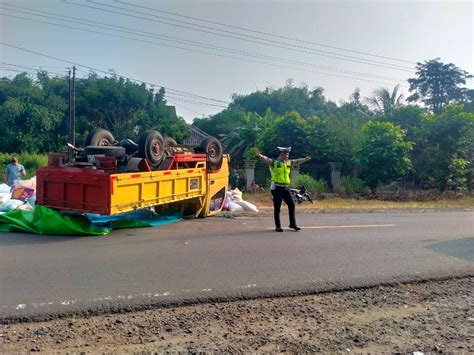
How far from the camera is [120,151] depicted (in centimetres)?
812

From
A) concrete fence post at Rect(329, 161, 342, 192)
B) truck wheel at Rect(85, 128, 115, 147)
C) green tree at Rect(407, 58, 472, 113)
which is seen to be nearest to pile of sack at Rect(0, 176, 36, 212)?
truck wheel at Rect(85, 128, 115, 147)

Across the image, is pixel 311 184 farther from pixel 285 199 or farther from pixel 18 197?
pixel 18 197

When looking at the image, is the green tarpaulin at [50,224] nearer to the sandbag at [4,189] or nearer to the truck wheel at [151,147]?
the truck wheel at [151,147]

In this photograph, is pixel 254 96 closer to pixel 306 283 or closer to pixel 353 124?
pixel 353 124

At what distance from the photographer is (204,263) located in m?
5.65

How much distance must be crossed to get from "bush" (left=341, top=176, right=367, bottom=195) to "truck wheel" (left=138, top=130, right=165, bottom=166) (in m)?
13.0

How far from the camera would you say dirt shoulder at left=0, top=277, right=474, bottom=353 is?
10.6 ft

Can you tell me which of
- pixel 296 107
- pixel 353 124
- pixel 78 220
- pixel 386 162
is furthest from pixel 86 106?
pixel 296 107

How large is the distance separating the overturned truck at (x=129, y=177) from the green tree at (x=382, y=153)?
11.3 m

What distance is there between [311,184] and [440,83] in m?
35.0

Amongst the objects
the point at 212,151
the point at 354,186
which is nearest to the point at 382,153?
the point at 354,186

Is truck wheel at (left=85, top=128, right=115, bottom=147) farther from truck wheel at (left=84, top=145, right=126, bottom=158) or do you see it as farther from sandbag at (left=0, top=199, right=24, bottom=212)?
sandbag at (left=0, top=199, right=24, bottom=212)

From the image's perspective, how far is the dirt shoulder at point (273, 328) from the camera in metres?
3.24

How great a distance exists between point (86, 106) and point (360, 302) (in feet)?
87.4
